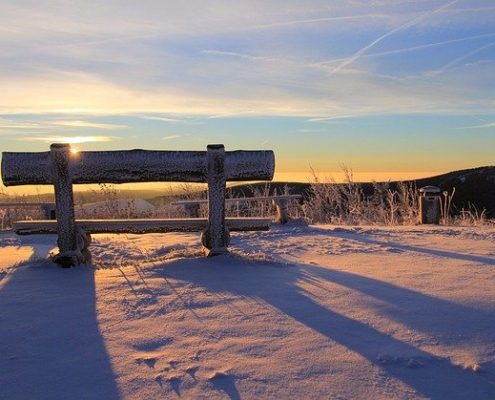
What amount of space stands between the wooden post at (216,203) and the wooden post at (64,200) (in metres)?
1.33

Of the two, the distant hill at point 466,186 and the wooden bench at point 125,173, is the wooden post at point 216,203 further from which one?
the distant hill at point 466,186

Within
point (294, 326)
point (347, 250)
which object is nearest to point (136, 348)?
point (294, 326)

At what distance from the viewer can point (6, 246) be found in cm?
811

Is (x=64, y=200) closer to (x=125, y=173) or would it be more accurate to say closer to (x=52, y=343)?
(x=125, y=173)

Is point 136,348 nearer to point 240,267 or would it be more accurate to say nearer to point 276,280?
point 276,280

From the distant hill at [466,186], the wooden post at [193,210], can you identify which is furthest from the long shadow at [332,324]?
the distant hill at [466,186]

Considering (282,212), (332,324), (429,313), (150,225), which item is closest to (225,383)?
(332,324)

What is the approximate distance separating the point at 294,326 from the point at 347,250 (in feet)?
10.5

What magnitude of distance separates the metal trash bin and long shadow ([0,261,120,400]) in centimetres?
748

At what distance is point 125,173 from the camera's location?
5.34 m

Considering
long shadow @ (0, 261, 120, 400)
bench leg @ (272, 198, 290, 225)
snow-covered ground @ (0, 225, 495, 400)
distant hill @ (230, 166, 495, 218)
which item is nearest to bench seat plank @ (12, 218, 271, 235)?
snow-covered ground @ (0, 225, 495, 400)

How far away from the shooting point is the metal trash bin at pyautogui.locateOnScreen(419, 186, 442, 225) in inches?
403

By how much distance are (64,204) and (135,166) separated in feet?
2.57

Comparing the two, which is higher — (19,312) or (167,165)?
(167,165)
